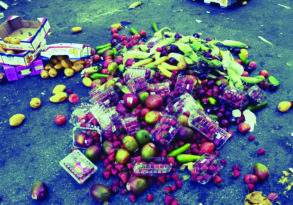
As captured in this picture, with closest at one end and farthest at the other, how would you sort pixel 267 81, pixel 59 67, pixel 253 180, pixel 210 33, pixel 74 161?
pixel 253 180
pixel 74 161
pixel 267 81
pixel 59 67
pixel 210 33

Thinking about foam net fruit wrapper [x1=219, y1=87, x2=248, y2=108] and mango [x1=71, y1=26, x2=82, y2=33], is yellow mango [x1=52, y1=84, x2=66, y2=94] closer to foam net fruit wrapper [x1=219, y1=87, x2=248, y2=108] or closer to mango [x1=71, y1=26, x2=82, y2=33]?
mango [x1=71, y1=26, x2=82, y2=33]

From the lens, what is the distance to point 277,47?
625cm

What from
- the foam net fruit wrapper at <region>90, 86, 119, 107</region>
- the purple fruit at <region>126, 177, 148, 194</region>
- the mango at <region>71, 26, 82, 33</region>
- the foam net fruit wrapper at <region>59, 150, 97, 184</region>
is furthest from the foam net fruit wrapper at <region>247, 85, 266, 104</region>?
the mango at <region>71, 26, 82, 33</region>

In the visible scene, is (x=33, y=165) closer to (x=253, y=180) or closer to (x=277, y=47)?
(x=253, y=180)

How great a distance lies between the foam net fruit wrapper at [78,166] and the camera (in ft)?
13.4

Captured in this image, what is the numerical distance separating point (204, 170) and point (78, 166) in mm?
1583

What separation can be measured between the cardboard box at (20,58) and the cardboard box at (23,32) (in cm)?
9

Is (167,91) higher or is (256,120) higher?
(167,91)

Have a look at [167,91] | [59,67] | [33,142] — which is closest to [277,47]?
[167,91]

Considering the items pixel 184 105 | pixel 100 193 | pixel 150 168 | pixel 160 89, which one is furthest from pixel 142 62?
pixel 100 193

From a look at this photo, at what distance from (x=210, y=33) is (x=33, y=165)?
14.2 ft

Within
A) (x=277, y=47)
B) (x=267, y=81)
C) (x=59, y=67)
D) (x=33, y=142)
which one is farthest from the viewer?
(x=277, y=47)

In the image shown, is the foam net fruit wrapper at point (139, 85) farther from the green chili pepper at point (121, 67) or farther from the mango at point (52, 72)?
the mango at point (52, 72)

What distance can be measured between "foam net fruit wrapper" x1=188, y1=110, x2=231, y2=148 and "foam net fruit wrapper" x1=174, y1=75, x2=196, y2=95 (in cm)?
46
